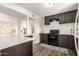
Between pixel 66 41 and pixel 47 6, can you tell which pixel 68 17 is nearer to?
pixel 66 41

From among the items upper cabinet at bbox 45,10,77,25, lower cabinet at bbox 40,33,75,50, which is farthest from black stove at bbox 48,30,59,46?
upper cabinet at bbox 45,10,77,25

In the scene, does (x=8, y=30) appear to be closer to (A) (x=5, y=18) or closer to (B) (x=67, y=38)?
(A) (x=5, y=18)

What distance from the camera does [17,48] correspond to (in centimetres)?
122

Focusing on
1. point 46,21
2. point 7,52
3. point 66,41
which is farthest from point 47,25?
point 7,52

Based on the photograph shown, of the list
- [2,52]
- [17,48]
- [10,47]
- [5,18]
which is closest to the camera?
[2,52]

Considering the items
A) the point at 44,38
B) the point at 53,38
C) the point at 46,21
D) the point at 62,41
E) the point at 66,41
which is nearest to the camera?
the point at 66,41

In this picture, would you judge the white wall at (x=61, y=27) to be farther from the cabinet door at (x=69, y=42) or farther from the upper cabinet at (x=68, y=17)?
the cabinet door at (x=69, y=42)

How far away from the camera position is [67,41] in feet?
10.3

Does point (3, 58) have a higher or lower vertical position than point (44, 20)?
lower

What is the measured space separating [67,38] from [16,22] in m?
3.34

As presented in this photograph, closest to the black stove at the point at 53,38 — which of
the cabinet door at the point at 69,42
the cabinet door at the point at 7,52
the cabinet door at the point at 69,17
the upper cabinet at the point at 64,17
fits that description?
the cabinet door at the point at 69,42

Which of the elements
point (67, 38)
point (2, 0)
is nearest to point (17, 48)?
point (2, 0)

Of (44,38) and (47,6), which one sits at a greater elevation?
(47,6)

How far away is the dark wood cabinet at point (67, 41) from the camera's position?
9.76ft
